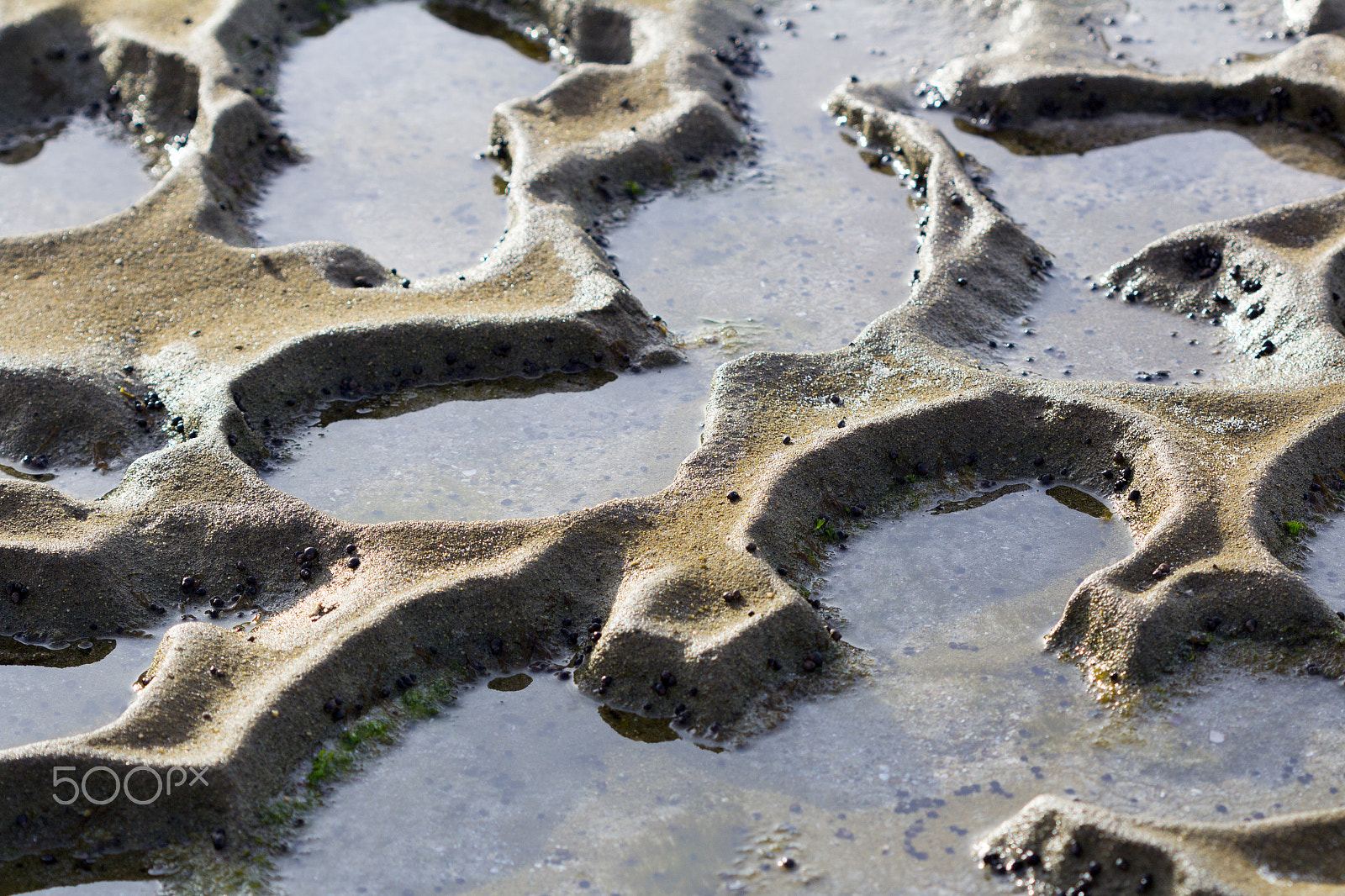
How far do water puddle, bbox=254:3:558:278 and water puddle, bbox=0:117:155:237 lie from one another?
3.01 m

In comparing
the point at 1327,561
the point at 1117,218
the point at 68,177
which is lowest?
the point at 68,177

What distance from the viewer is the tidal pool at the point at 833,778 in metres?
10.9

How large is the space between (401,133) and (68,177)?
242 inches

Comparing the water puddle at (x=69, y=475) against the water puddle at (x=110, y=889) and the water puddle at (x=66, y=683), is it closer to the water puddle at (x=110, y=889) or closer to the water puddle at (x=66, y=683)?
the water puddle at (x=66, y=683)

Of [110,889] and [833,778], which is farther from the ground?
[833,778]

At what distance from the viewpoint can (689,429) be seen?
15.7 metres

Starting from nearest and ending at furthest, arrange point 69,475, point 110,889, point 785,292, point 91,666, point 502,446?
point 110,889, point 91,666, point 69,475, point 502,446, point 785,292

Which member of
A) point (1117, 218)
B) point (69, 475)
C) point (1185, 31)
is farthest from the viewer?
point (1185, 31)

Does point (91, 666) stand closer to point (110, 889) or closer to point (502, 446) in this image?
point (110, 889)

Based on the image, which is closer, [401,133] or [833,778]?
[833,778]

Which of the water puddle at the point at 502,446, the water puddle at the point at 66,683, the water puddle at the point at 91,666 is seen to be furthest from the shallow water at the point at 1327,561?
the water puddle at the point at 66,683

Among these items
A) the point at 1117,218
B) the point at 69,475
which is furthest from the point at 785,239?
the point at 69,475

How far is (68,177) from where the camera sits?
22.5m

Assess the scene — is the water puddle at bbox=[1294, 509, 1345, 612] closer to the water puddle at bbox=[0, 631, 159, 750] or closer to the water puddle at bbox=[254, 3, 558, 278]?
the water puddle at bbox=[254, 3, 558, 278]
